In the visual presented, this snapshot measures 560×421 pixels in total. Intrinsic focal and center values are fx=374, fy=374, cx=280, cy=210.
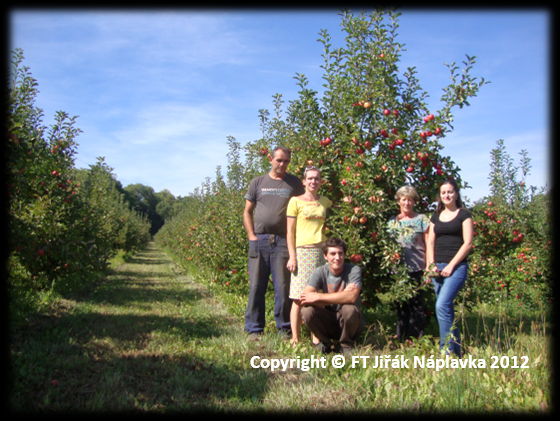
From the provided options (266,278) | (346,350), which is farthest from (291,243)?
(346,350)

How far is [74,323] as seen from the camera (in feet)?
15.9

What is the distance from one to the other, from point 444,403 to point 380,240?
1700 millimetres

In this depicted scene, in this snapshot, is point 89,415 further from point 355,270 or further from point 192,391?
point 355,270

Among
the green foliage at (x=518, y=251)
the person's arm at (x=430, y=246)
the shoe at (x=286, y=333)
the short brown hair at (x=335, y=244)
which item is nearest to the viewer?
the short brown hair at (x=335, y=244)

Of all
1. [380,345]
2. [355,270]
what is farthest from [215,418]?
[380,345]

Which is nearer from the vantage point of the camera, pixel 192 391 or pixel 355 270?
pixel 192 391

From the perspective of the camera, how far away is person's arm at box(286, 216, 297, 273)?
3.93m

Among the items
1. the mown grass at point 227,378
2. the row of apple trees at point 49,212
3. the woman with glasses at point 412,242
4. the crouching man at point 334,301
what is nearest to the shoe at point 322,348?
the crouching man at point 334,301

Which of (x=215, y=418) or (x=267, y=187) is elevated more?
(x=267, y=187)

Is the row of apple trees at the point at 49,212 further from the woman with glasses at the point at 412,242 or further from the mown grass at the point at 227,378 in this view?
the woman with glasses at the point at 412,242

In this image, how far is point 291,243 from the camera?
13.0ft

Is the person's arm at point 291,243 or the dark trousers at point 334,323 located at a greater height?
the person's arm at point 291,243

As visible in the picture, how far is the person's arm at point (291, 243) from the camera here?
12.9 feet

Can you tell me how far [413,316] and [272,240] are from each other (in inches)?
68.9
